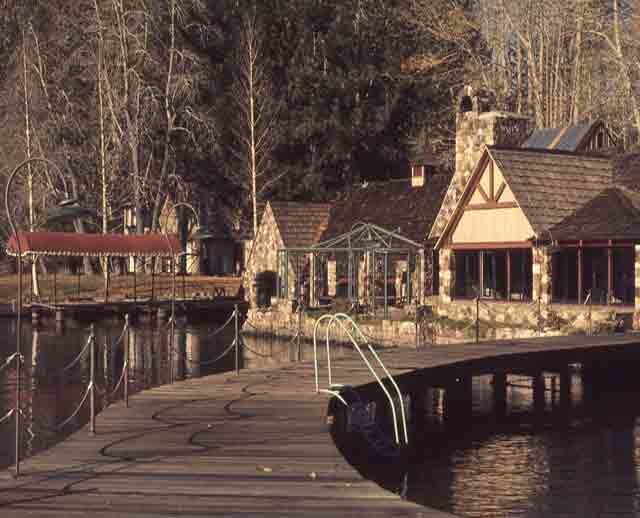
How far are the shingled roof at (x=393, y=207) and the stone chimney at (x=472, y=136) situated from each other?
6.36 feet

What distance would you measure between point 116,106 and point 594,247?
30381 mm

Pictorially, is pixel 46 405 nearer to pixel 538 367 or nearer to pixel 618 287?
pixel 538 367

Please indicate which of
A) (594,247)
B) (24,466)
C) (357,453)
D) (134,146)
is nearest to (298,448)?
(24,466)

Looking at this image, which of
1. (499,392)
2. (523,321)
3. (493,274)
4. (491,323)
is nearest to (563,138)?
(493,274)

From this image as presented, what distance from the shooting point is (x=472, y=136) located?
138 feet

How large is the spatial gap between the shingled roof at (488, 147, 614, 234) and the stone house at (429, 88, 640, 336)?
0.11ft

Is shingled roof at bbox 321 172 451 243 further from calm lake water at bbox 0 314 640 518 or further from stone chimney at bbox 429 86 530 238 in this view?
calm lake water at bbox 0 314 640 518

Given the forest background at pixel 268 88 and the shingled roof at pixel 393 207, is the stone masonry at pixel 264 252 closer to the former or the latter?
the shingled roof at pixel 393 207

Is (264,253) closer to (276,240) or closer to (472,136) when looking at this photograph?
(276,240)

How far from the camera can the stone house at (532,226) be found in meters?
34.4

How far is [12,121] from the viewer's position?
59.9m

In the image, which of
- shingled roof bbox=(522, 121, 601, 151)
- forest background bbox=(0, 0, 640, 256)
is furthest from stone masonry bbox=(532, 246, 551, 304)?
forest background bbox=(0, 0, 640, 256)

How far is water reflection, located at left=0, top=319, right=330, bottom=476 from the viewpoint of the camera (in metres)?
22.3

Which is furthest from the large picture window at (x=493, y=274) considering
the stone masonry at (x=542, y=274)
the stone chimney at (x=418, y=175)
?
the stone chimney at (x=418, y=175)
